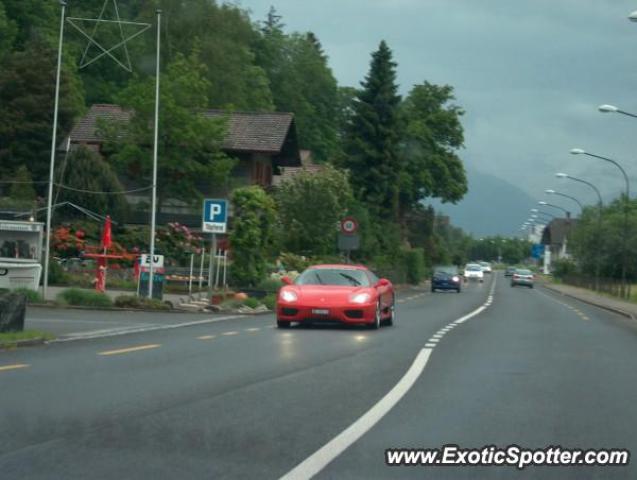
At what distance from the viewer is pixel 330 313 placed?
2273 centimetres

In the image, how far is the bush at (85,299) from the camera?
29844mm

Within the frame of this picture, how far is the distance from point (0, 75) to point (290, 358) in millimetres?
62546

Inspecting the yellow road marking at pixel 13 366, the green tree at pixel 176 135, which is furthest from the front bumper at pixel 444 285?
the yellow road marking at pixel 13 366

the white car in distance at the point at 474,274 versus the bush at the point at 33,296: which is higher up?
the white car in distance at the point at 474,274

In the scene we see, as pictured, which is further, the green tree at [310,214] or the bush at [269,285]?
the green tree at [310,214]

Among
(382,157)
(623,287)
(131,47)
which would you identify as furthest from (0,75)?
(623,287)

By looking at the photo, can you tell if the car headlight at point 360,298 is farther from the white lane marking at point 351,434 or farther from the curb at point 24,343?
the white lane marking at point 351,434

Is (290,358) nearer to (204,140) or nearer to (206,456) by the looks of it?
(206,456)

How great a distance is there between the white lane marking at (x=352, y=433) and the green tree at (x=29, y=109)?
63087 mm

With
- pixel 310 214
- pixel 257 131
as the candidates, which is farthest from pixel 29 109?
pixel 310 214

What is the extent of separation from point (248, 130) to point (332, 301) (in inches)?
1783

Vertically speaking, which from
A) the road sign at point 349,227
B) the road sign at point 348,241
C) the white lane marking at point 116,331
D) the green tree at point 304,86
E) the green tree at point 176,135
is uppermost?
the green tree at point 304,86

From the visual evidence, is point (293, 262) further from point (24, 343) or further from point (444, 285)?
point (24, 343)

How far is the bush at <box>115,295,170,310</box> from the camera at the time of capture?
2998 centimetres
